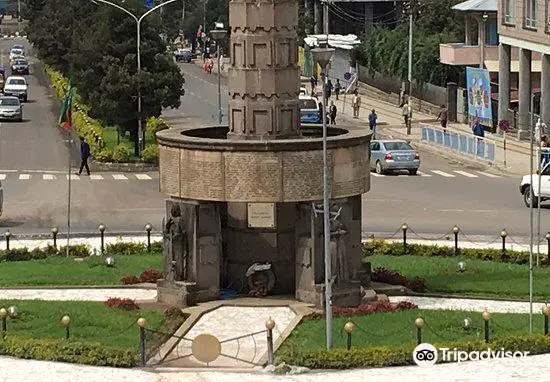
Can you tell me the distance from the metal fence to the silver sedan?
3.80 metres

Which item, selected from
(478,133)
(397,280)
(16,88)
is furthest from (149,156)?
(16,88)

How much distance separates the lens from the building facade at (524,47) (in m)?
59.9

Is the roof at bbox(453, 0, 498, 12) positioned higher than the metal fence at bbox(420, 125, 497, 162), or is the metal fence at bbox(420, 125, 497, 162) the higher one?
the roof at bbox(453, 0, 498, 12)

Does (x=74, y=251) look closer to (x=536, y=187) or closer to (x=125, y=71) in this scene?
(x=536, y=187)

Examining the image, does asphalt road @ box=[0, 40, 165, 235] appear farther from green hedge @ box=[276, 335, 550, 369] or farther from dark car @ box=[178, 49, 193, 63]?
dark car @ box=[178, 49, 193, 63]

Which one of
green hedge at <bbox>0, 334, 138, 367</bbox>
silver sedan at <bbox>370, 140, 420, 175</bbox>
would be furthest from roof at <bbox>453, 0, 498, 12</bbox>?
green hedge at <bbox>0, 334, 138, 367</bbox>

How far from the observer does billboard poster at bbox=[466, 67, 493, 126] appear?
63781 mm


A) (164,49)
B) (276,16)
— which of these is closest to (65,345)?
(276,16)

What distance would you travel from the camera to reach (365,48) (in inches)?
3688

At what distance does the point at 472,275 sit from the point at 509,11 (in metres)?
35.3

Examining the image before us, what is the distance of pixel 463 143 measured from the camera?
186ft

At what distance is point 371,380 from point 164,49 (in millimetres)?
38284

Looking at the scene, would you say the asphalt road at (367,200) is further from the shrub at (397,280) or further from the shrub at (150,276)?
the shrub at (150,276)

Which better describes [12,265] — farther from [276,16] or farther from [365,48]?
[365,48]
